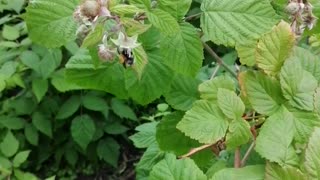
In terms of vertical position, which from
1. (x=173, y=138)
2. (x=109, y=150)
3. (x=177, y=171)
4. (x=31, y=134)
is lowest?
(x=109, y=150)

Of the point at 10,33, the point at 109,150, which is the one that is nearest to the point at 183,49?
the point at 10,33

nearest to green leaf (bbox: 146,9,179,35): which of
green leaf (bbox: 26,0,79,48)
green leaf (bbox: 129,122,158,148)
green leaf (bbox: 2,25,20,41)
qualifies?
green leaf (bbox: 26,0,79,48)

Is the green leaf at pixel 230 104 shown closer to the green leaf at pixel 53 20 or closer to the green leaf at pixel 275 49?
the green leaf at pixel 275 49

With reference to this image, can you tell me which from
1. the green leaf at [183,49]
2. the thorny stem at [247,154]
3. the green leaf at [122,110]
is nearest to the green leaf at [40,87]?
the green leaf at [122,110]

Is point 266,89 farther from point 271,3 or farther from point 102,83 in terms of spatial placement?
point 102,83

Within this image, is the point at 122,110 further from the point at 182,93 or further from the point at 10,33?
the point at 182,93

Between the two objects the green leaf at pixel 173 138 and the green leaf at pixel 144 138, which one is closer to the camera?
the green leaf at pixel 173 138

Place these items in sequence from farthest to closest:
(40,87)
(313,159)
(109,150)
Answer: (109,150), (40,87), (313,159)

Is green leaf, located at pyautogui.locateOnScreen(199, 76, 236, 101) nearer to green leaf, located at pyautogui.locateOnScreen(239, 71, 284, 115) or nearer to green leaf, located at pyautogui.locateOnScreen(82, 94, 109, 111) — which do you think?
green leaf, located at pyautogui.locateOnScreen(239, 71, 284, 115)

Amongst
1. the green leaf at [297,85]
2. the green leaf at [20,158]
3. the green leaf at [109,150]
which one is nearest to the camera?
the green leaf at [297,85]
